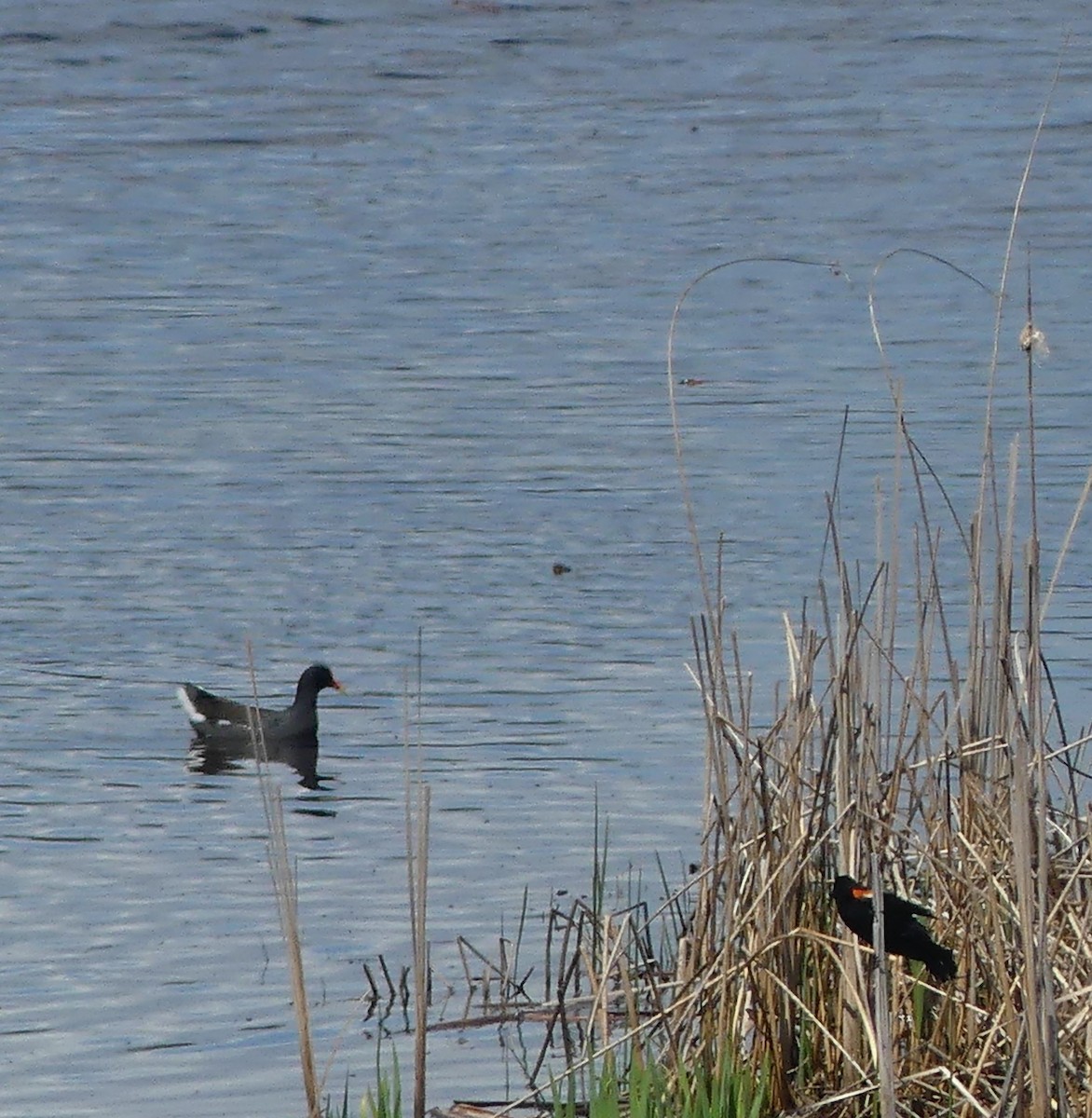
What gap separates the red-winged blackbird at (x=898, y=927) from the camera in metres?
5.77

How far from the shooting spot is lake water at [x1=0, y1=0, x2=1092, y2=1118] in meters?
9.05

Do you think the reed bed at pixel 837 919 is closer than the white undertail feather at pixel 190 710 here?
Yes

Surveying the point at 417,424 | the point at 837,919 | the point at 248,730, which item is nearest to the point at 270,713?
the point at 248,730

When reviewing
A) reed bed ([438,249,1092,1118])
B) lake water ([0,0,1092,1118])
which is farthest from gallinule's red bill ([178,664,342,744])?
reed bed ([438,249,1092,1118])

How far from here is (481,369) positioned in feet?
59.7

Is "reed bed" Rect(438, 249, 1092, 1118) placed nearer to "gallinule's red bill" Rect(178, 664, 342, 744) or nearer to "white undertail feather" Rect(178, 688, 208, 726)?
"gallinule's red bill" Rect(178, 664, 342, 744)

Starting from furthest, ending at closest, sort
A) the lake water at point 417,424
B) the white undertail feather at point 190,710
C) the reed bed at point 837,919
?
the white undertail feather at point 190,710, the lake water at point 417,424, the reed bed at point 837,919

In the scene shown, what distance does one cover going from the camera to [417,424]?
54.7 ft

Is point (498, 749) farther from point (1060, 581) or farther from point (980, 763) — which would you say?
point (980, 763)

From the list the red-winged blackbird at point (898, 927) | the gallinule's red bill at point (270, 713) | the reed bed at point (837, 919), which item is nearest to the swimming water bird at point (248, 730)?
the gallinule's red bill at point (270, 713)

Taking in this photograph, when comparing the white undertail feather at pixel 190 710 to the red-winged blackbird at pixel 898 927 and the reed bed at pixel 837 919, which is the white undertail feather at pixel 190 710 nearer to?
the reed bed at pixel 837 919

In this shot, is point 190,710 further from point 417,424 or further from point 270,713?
point 417,424

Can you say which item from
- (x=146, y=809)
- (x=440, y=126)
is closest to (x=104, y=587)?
(x=146, y=809)

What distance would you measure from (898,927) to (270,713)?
622cm
